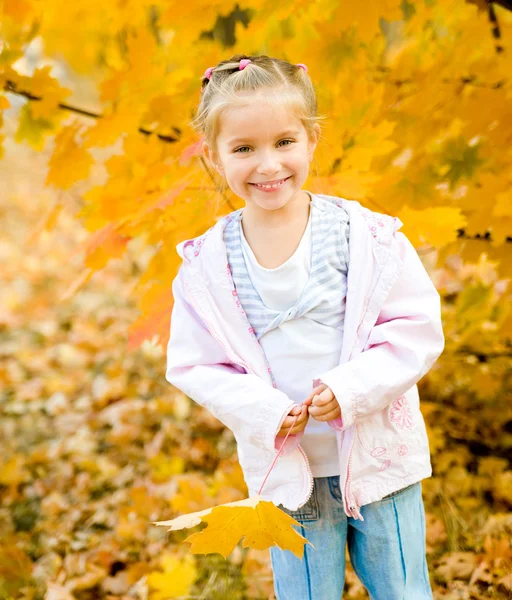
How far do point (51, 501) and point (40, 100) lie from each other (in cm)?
188

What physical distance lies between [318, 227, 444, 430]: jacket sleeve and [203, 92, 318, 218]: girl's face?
290 millimetres

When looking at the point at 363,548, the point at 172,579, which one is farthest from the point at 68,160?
the point at 172,579

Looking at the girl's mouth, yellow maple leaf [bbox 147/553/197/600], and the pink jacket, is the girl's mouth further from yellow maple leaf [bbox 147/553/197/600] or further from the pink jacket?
yellow maple leaf [bbox 147/553/197/600]

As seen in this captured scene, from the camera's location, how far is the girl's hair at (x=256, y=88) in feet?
4.33

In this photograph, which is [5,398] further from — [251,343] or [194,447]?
[251,343]

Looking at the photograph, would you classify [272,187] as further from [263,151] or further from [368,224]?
[368,224]

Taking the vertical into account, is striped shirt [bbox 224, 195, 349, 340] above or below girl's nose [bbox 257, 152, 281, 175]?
below

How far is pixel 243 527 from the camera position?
121 centimetres

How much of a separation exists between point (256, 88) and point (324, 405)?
67 centimetres

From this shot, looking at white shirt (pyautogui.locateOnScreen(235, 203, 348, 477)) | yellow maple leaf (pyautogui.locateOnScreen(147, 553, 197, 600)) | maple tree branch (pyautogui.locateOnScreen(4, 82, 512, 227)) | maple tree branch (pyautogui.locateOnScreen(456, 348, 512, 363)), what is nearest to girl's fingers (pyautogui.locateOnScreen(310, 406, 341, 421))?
white shirt (pyautogui.locateOnScreen(235, 203, 348, 477))

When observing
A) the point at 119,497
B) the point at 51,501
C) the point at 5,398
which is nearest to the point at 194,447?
the point at 119,497

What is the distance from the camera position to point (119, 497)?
9.74 feet

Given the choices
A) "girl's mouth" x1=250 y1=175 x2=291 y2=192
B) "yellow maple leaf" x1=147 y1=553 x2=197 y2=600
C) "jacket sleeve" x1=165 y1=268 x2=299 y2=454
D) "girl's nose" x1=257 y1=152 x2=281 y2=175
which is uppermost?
"girl's nose" x1=257 y1=152 x2=281 y2=175

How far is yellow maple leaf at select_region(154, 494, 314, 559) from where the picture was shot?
1.19 meters
